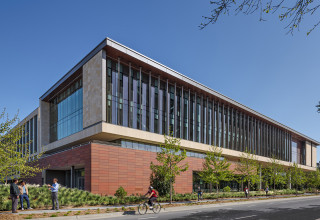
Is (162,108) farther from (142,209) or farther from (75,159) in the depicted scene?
(142,209)

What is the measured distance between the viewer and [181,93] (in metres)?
45.4

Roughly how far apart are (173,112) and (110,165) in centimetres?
1566

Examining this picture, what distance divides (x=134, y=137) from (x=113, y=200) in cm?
1327

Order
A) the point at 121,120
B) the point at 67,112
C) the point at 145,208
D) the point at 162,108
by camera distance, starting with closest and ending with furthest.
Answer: the point at 145,208, the point at 121,120, the point at 162,108, the point at 67,112

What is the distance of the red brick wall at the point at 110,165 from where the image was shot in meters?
29.4

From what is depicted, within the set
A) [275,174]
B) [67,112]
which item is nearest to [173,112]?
[67,112]

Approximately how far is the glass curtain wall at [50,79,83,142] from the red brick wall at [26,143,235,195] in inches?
233

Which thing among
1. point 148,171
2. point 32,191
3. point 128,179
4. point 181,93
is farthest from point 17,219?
point 181,93

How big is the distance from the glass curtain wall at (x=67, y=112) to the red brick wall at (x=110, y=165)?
5.92m

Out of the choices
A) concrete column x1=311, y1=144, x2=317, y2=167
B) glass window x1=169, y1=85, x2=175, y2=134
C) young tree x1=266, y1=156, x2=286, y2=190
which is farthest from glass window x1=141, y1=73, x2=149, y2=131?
concrete column x1=311, y1=144, x2=317, y2=167

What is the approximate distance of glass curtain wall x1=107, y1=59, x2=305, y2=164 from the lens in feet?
118

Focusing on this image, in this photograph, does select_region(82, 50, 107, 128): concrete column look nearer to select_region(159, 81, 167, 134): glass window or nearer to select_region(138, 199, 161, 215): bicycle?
select_region(159, 81, 167, 134): glass window

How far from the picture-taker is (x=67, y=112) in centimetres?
4397

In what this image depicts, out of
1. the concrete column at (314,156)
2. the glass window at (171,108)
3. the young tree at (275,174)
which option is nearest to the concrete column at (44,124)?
the glass window at (171,108)
